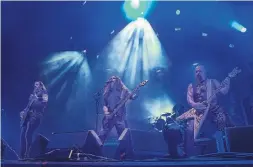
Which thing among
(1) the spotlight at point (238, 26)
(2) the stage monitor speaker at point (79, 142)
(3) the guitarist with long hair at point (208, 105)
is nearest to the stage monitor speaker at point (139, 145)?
(2) the stage monitor speaker at point (79, 142)

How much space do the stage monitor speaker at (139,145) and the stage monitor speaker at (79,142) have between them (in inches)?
15.6

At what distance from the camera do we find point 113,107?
6.48 metres

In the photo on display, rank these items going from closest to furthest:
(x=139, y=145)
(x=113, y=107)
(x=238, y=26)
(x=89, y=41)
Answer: (x=139, y=145)
(x=113, y=107)
(x=238, y=26)
(x=89, y=41)

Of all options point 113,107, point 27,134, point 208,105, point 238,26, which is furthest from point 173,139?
point 238,26

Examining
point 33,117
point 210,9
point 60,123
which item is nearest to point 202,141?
point 33,117

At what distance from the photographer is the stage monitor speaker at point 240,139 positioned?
10.2 feet

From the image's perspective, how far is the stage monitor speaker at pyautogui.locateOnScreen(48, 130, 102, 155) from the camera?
153 inches

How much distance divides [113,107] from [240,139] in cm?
369

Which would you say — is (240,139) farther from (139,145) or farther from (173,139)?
(139,145)

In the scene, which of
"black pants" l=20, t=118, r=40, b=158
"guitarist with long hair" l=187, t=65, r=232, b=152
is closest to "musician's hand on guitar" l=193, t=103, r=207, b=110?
"guitarist with long hair" l=187, t=65, r=232, b=152

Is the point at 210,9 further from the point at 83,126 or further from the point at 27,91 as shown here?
the point at 27,91

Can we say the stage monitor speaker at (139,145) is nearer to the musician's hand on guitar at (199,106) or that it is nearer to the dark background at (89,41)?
the musician's hand on guitar at (199,106)

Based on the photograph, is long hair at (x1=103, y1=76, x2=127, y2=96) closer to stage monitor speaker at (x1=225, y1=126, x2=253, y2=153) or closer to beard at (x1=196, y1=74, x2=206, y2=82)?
beard at (x1=196, y1=74, x2=206, y2=82)

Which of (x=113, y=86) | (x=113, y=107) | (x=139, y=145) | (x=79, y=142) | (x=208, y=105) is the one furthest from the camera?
(x=113, y=86)
